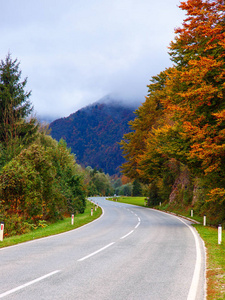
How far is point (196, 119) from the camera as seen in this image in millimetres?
16219

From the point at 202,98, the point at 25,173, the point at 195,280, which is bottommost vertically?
the point at 195,280

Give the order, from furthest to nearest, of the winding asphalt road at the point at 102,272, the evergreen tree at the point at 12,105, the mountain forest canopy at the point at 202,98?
the evergreen tree at the point at 12,105 < the mountain forest canopy at the point at 202,98 < the winding asphalt road at the point at 102,272

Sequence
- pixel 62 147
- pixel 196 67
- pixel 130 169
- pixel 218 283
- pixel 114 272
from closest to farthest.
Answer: pixel 218 283 → pixel 114 272 → pixel 196 67 → pixel 62 147 → pixel 130 169

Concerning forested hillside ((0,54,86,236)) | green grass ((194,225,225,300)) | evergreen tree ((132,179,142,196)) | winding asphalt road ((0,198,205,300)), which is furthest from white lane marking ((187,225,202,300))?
evergreen tree ((132,179,142,196))

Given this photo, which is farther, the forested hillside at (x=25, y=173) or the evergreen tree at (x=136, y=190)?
the evergreen tree at (x=136, y=190)

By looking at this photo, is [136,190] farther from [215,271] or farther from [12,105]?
[215,271]

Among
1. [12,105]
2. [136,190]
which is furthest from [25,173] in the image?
[136,190]

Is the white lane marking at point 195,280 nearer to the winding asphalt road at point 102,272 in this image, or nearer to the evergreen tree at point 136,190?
the winding asphalt road at point 102,272

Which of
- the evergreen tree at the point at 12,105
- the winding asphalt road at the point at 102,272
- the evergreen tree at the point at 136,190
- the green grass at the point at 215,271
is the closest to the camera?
the winding asphalt road at the point at 102,272

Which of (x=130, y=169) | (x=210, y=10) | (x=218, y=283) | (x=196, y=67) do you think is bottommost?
(x=218, y=283)

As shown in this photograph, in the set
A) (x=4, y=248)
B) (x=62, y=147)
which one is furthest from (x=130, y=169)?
(x=4, y=248)

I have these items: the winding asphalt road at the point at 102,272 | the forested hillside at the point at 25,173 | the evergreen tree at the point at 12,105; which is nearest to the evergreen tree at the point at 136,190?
the forested hillside at the point at 25,173

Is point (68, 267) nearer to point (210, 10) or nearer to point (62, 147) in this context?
point (210, 10)

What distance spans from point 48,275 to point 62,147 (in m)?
26.1
